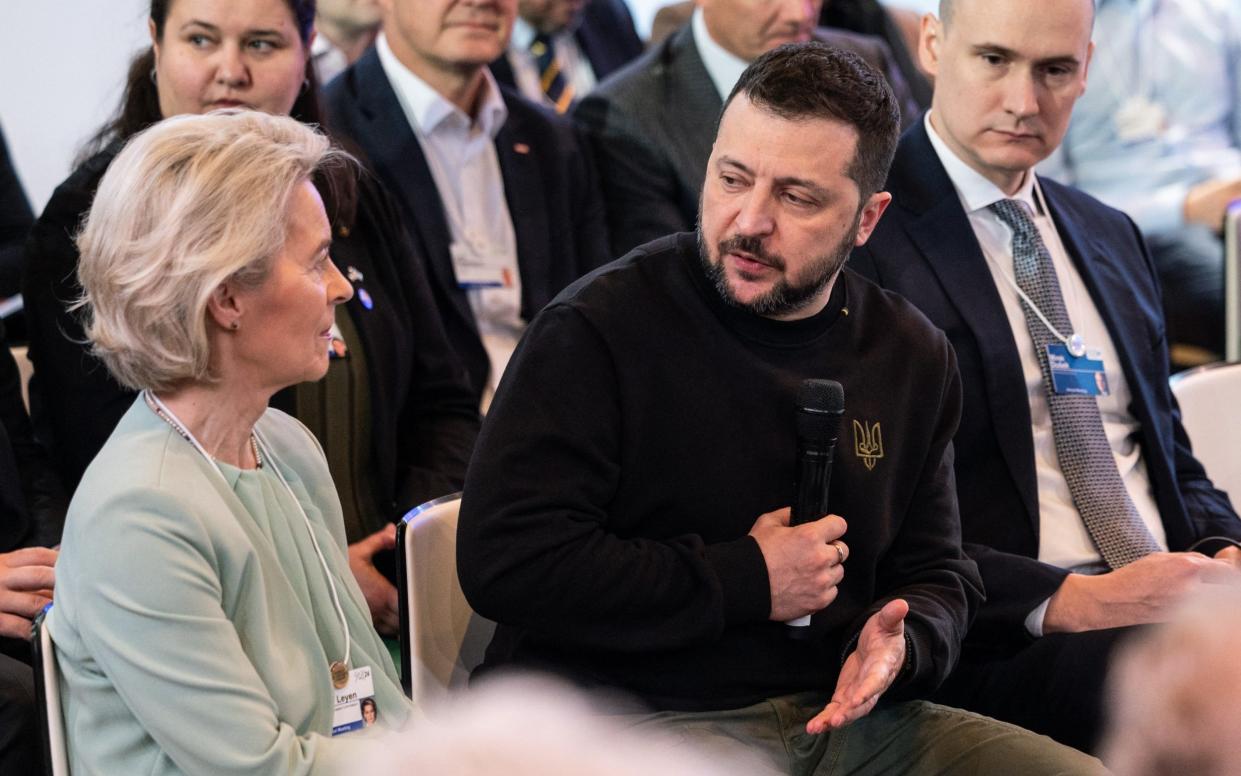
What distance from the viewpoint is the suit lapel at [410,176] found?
10.5 feet

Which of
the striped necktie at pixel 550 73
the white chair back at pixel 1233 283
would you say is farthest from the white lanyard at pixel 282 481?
the striped necktie at pixel 550 73

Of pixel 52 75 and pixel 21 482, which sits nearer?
pixel 21 482

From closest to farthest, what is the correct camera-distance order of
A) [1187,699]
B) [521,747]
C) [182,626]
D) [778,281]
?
[521,747], [1187,699], [182,626], [778,281]

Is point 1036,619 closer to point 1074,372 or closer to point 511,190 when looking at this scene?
point 1074,372

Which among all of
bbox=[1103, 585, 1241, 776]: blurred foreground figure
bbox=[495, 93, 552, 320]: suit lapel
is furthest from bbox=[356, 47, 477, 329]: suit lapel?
bbox=[1103, 585, 1241, 776]: blurred foreground figure

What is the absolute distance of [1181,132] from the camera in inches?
186

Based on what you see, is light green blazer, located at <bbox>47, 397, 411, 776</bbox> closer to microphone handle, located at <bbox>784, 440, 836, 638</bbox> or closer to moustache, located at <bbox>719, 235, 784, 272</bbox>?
microphone handle, located at <bbox>784, 440, 836, 638</bbox>

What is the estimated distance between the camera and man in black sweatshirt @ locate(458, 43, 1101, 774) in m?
1.85

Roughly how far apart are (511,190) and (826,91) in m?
1.53

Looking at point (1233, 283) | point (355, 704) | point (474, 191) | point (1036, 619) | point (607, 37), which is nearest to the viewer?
point (355, 704)

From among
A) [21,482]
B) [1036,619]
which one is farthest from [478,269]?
[1036,619]

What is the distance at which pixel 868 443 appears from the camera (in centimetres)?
202

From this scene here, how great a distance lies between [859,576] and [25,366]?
1581 millimetres

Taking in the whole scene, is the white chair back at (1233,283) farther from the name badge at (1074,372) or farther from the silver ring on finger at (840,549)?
the silver ring on finger at (840,549)
